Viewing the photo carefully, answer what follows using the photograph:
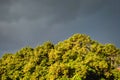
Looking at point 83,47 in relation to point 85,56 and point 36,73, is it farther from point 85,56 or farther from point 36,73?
point 36,73

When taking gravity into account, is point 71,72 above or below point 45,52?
below

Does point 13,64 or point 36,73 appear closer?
point 36,73

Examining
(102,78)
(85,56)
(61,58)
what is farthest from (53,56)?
(102,78)

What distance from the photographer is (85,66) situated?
45719 mm

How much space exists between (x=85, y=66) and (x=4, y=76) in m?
14.7

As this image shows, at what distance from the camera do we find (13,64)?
55.5 meters

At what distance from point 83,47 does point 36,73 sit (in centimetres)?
816

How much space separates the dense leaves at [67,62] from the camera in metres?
46.2

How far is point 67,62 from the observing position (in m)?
49.8

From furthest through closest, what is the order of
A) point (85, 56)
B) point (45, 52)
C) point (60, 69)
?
point (45, 52)
point (85, 56)
point (60, 69)

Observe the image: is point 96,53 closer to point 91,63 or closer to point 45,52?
point 91,63

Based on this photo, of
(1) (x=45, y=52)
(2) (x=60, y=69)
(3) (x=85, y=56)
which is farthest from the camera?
(1) (x=45, y=52)

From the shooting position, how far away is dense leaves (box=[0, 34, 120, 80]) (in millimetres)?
46188

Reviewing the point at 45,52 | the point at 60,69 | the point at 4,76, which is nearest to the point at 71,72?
the point at 60,69
